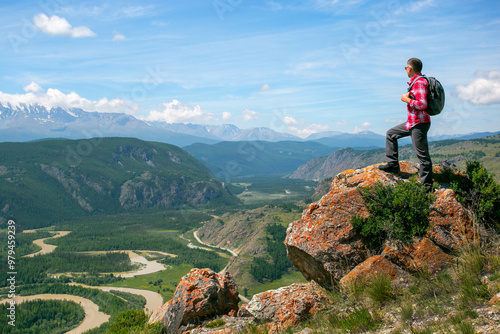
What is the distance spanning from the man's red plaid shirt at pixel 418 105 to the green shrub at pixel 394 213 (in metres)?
2.33

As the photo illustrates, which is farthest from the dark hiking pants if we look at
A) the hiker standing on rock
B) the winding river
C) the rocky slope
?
the winding river

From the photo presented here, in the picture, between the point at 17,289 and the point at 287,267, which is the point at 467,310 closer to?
the point at 287,267

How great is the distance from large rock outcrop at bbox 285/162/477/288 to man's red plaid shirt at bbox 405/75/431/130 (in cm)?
260

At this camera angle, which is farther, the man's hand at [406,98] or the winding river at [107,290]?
the winding river at [107,290]

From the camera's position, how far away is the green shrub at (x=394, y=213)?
1110 centimetres

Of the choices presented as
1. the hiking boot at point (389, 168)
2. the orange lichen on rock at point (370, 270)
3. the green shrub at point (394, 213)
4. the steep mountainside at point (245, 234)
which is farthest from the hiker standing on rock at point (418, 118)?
the steep mountainside at point (245, 234)

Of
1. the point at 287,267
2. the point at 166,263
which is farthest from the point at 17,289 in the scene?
the point at 287,267

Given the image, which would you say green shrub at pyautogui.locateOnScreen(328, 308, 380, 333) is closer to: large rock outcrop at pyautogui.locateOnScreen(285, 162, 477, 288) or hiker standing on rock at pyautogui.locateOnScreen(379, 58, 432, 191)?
large rock outcrop at pyautogui.locateOnScreen(285, 162, 477, 288)

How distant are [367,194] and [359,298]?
394 cm

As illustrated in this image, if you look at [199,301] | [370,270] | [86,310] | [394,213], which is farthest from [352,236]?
[86,310]

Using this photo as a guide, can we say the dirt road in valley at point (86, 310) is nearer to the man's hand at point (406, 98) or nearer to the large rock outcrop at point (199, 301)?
the large rock outcrop at point (199, 301)

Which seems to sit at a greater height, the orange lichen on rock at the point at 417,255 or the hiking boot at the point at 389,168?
the hiking boot at the point at 389,168

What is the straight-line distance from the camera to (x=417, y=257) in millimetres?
10602

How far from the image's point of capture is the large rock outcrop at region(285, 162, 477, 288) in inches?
417
